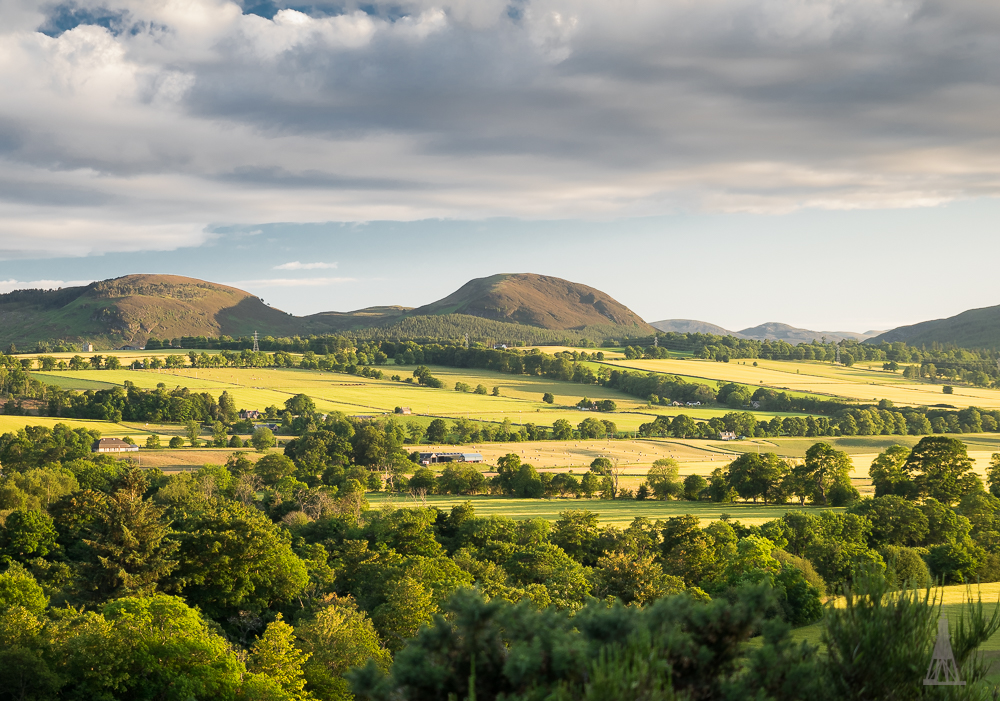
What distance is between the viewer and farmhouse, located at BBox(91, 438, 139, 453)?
350 feet

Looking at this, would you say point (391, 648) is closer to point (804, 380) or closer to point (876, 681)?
point (876, 681)

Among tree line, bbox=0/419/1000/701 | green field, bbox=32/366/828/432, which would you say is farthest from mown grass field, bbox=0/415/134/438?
tree line, bbox=0/419/1000/701

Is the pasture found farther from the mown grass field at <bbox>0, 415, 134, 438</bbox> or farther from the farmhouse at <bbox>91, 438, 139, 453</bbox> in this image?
the mown grass field at <bbox>0, 415, 134, 438</bbox>

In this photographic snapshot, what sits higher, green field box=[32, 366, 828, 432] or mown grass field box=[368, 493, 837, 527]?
green field box=[32, 366, 828, 432]

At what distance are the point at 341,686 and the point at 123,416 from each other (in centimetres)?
11452

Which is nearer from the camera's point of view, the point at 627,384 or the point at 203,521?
the point at 203,521

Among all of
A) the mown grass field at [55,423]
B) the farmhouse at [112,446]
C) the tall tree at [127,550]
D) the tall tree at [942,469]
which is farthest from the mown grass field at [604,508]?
the mown grass field at [55,423]

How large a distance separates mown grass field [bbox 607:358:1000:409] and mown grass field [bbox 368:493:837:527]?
8170 cm

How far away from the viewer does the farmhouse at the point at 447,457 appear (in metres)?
107

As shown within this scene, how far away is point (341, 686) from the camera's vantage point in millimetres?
33094

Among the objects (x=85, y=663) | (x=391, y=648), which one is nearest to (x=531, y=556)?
(x=391, y=648)

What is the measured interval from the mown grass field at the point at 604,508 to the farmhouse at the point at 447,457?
18.0 m

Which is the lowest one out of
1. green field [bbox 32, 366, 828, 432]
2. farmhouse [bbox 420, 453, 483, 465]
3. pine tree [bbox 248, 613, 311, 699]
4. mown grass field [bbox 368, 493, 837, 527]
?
mown grass field [bbox 368, 493, 837, 527]

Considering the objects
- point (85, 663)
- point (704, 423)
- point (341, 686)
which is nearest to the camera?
point (85, 663)
